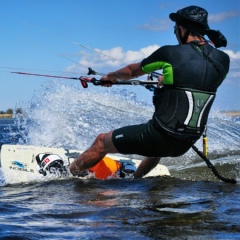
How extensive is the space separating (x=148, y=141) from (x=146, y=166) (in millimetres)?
1407

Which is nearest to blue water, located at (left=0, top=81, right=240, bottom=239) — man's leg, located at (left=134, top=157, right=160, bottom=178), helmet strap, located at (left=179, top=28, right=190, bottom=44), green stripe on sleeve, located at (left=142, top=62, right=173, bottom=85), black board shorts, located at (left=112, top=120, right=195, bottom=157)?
man's leg, located at (left=134, top=157, right=160, bottom=178)

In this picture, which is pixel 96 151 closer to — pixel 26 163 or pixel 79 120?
pixel 26 163

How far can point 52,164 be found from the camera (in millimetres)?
7363

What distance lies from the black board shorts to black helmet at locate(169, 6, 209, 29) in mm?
1231

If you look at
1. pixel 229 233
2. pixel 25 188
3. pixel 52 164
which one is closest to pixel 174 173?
pixel 52 164

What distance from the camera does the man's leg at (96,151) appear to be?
593 centimetres

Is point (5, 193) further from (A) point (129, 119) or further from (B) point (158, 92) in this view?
(A) point (129, 119)

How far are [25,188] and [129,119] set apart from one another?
28.3 feet

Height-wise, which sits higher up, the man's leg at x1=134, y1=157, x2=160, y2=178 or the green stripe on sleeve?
the green stripe on sleeve

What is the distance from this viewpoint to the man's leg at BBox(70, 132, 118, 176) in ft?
19.4

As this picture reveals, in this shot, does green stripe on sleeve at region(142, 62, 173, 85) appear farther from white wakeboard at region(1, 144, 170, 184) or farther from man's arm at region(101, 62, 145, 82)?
white wakeboard at region(1, 144, 170, 184)

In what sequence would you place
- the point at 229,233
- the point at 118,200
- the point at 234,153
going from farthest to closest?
the point at 234,153
the point at 118,200
the point at 229,233

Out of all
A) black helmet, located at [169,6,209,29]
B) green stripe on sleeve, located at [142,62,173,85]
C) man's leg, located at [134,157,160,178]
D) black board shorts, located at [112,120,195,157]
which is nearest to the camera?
green stripe on sleeve, located at [142,62,173,85]

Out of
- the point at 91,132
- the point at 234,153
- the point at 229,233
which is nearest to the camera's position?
the point at 229,233
